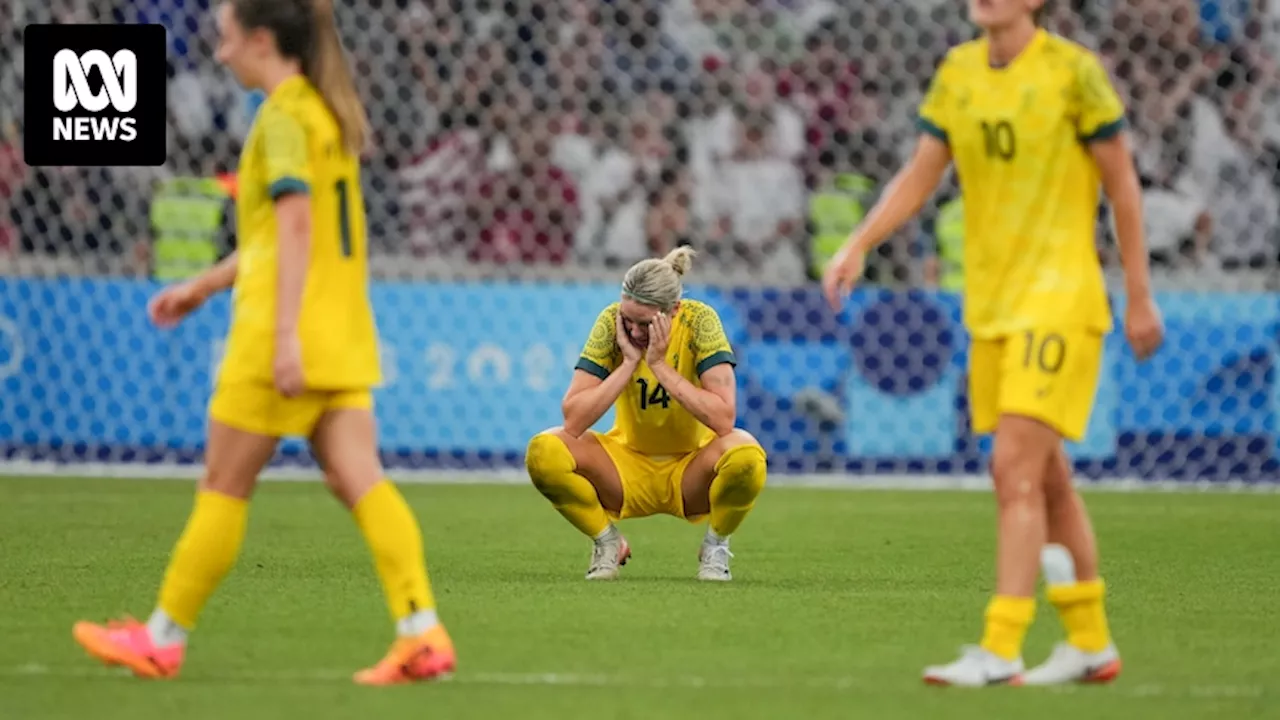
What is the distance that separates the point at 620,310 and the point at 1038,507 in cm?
292

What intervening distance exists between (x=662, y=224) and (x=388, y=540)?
30.0 feet

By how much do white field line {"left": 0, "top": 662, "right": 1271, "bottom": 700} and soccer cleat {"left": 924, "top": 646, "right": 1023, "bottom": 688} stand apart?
10 cm

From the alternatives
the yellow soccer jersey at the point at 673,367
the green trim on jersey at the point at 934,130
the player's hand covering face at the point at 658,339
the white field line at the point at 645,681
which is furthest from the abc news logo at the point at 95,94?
the green trim on jersey at the point at 934,130

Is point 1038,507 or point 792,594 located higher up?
point 1038,507

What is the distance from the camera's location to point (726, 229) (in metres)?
14.2

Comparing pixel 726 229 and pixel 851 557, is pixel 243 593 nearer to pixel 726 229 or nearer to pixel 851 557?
pixel 851 557

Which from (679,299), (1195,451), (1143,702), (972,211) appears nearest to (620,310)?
(679,299)

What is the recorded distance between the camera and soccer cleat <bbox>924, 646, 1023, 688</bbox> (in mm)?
5035

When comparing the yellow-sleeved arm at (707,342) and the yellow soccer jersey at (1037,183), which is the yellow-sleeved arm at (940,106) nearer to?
the yellow soccer jersey at (1037,183)

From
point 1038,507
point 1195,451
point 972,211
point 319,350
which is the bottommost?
point 1195,451

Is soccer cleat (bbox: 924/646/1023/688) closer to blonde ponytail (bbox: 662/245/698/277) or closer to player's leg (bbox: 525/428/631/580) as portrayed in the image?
player's leg (bbox: 525/428/631/580)

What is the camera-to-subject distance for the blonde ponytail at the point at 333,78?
5031mm

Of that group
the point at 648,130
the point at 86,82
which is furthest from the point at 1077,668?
the point at 648,130

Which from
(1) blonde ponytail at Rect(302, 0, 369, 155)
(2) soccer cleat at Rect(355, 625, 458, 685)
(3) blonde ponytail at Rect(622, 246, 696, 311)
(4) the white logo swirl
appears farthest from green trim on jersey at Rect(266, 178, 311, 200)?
(4) the white logo swirl
